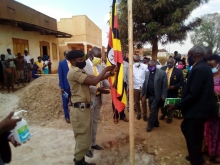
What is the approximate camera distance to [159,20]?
438 inches

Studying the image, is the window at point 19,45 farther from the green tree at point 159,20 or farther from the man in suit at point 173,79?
the man in suit at point 173,79

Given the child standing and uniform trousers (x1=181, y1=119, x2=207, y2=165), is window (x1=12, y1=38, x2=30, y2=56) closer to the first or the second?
the child standing

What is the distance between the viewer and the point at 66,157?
329cm

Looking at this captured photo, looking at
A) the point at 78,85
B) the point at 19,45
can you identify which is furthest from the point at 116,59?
the point at 19,45

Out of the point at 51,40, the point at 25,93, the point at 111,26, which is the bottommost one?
the point at 25,93

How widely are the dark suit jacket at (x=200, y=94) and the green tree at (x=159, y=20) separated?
334 inches

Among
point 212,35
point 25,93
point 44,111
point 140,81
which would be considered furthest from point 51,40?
point 212,35

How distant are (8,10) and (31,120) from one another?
7679mm

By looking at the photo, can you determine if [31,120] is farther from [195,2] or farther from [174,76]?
[195,2]

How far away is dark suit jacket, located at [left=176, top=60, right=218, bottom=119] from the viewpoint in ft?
8.34

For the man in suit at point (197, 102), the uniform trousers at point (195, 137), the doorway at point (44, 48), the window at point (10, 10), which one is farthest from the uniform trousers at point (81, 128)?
the doorway at point (44, 48)

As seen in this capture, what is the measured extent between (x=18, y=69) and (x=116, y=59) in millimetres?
7369

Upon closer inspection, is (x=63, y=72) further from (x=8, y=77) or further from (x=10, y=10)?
(x=10, y=10)

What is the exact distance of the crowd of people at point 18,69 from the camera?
7504 mm
